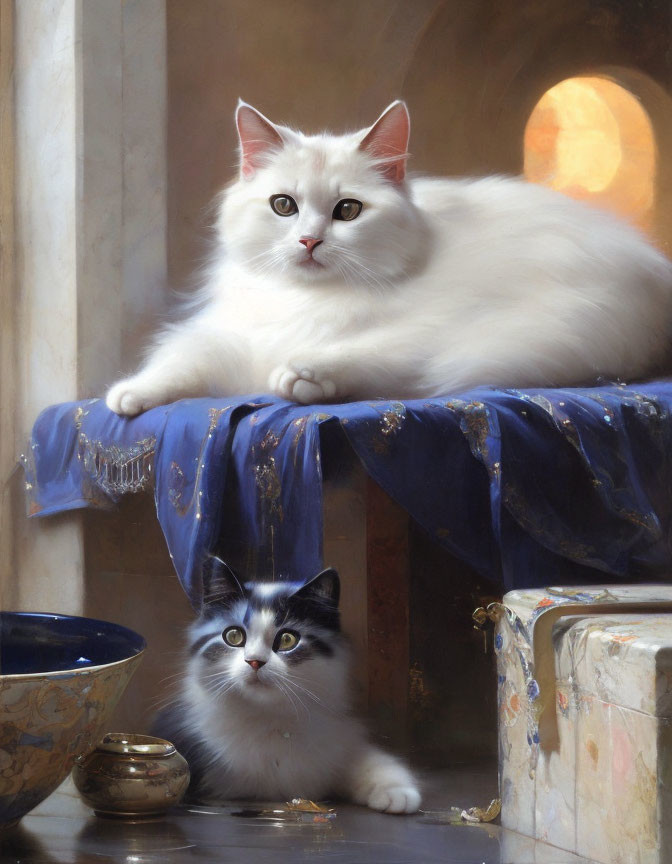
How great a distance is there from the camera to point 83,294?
150 cm

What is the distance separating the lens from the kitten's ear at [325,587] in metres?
1.33

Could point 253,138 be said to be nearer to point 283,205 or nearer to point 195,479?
point 283,205

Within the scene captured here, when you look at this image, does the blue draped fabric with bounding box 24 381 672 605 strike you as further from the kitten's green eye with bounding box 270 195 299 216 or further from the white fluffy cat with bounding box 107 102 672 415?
the kitten's green eye with bounding box 270 195 299 216

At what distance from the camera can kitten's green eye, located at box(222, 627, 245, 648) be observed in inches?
53.2

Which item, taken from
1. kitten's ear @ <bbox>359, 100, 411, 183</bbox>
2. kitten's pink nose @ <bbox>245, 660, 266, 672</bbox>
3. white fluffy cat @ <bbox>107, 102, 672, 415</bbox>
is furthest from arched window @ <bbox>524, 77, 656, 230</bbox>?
kitten's pink nose @ <bbox>245, 660, 266, 672</bbox>

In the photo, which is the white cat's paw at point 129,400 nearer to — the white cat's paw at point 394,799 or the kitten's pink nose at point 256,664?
the kitten's pink nose at point 256,664

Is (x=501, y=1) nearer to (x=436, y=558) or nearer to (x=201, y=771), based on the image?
(x=436, y=558)

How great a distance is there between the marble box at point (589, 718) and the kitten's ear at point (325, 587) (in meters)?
0.20

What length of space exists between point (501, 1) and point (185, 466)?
792mm

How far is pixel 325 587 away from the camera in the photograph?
4.37 feet

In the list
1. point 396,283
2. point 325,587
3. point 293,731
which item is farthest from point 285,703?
point 396,283

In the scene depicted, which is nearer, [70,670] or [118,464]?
[70,670]

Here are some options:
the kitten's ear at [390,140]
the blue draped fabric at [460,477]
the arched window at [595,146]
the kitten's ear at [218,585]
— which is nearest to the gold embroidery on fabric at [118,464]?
the blue draped fabric at [460,477]

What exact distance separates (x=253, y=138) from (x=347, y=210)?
0.58 feet
